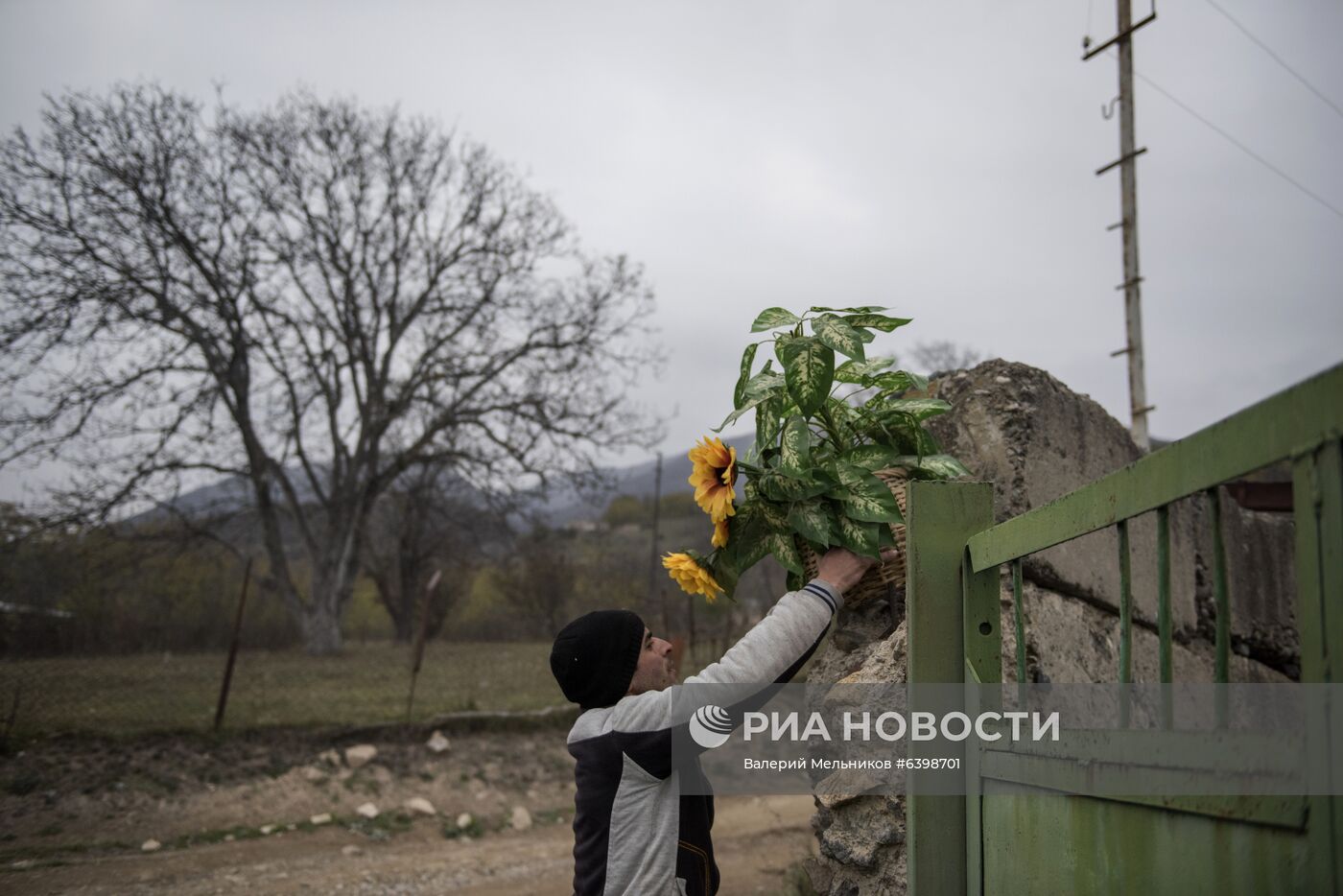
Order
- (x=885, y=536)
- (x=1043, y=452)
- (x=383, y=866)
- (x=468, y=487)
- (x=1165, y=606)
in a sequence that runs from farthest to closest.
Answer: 1. (x=468, y=487)
2. (x=383, y=866)
3. (x=1043, y=452)
4. (x=885, y=536)
5. (x=1165, y=606)

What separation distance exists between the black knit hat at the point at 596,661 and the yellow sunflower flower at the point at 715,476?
0.38 metres

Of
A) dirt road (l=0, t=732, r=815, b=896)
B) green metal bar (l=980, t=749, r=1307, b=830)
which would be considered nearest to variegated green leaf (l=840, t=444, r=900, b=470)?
green metal bar (l=980, t=749, r=1307, b=830)

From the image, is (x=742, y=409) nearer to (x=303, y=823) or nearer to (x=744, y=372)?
(x=744, y=372)

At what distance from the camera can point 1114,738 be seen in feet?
4.36

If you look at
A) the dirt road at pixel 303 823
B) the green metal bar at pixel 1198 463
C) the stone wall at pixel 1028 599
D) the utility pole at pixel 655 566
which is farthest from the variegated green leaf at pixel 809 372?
the utility pole at pixel 655 566

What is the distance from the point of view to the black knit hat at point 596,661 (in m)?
2.18

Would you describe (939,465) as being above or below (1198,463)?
above

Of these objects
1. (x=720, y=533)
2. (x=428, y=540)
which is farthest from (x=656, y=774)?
(x=428, y=540)

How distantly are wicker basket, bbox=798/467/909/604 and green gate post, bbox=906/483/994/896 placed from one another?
0.61 ft

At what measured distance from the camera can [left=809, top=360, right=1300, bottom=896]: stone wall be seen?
2295mm

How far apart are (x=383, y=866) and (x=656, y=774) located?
4710 mm

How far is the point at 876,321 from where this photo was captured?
78.9 inches

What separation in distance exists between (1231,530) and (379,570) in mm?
22018

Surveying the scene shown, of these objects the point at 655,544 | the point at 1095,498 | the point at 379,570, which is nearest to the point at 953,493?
the point at 1095,498
